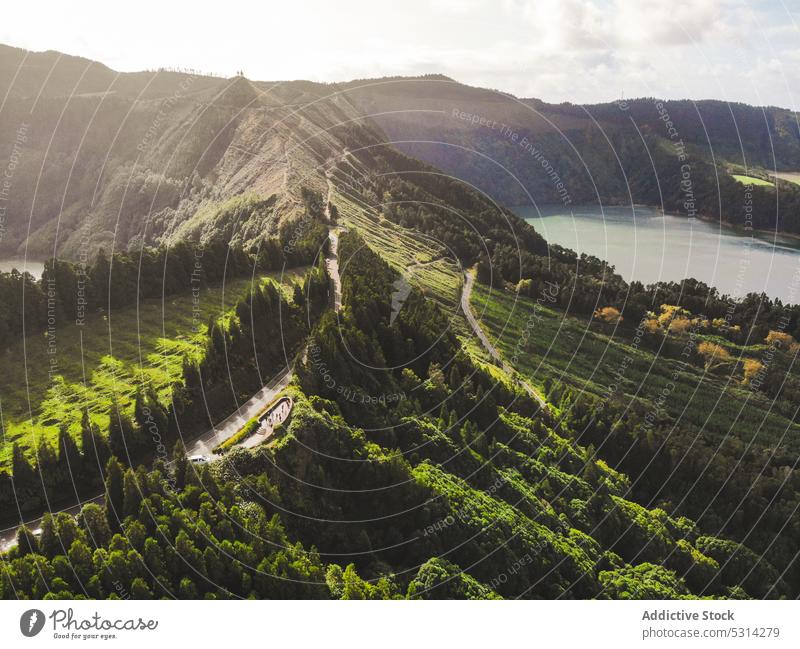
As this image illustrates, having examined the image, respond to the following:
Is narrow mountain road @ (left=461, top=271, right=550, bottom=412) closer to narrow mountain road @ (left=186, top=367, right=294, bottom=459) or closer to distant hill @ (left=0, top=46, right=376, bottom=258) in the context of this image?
distant hill @ (left=0, top=46, right=376, bottom=258)

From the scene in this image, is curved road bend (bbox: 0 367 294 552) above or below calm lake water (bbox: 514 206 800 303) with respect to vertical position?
below

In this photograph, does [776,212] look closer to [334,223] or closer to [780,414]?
[780,414]

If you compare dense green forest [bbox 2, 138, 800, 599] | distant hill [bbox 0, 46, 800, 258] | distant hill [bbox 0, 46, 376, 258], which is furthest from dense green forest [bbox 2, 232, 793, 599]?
distant hill [bbox 0, 46, 800, 258]

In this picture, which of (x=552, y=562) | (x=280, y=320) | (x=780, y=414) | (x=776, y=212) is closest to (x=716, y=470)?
(x=552, y=562)

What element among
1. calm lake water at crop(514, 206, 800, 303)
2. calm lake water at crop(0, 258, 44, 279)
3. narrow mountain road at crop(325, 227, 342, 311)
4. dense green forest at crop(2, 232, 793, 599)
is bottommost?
calm lake water at crop(0, 258, 44, 279)

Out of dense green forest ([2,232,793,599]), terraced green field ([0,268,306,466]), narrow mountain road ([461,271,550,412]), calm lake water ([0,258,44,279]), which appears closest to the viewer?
dense green forest ([2,232,793,599])

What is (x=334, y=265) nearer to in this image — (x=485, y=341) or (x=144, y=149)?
(x=485, y=341)

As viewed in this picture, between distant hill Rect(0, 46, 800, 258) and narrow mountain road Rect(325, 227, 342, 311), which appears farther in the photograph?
distant hill Rect(0, 46, 800, 258)
